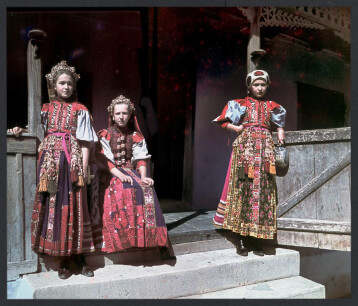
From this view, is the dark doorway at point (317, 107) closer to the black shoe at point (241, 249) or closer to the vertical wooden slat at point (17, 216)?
the black shoe at point (241, 249)

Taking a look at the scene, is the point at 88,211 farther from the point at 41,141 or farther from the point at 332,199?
the point at 332,199

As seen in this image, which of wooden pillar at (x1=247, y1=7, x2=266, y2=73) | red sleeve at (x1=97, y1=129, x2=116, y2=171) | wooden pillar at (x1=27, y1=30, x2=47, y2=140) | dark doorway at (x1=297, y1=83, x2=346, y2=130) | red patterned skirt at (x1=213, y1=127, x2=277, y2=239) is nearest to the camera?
wooden pillar at (x1=27, y1=30, x2=47, y2=140)

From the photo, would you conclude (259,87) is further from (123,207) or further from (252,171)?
(123,207)

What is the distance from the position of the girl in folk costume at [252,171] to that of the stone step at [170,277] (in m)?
0.20

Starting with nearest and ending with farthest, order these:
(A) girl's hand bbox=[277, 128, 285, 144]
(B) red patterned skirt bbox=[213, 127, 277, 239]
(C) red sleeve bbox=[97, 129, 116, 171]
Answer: (C) red sleeve bbox=[97, 129, 116, 171] → (B) red patterned skirt bbox=[213, 127, 277, 239] → (A) girl's hand bbox=[277, 128, 285, 144]

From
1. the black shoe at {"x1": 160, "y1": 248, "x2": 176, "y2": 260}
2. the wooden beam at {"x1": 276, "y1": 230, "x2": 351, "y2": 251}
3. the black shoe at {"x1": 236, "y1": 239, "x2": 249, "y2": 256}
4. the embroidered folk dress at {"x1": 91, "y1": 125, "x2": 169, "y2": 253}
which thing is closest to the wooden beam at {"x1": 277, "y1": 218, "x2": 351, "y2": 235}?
the wooden beam at {"x1": 276, "y1": 230, "x2": 351, "y2": 251}

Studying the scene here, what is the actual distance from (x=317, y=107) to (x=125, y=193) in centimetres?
477

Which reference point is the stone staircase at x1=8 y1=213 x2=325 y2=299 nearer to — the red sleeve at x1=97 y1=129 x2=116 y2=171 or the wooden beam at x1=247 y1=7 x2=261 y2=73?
the red sleeve at x1=97 y1=129 x2=116 y2=171

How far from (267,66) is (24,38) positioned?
383 cm

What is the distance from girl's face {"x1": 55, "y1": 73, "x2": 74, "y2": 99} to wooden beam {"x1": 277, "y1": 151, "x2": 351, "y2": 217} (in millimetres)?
2491

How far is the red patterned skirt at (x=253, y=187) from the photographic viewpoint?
3.40m

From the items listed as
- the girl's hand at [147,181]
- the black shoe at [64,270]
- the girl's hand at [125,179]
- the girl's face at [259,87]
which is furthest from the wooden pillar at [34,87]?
the girl's face at [259,87]

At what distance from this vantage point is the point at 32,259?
2869 millimetres

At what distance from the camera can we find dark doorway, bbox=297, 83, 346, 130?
611cm
